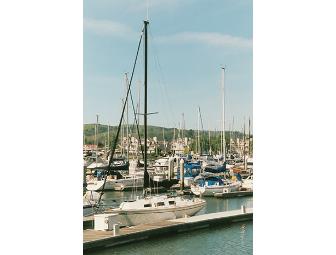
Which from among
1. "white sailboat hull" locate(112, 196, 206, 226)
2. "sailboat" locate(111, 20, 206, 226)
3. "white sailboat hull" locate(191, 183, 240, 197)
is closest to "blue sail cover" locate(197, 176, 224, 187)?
"white sailboat hull" locate(191, 183, 240, 197)

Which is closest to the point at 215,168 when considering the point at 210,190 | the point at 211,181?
the point at 211,181

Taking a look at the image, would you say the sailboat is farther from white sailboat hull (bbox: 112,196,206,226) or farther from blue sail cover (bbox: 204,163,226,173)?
blue sail cover (bbox: 204,163,226,173)

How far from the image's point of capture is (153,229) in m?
5.29

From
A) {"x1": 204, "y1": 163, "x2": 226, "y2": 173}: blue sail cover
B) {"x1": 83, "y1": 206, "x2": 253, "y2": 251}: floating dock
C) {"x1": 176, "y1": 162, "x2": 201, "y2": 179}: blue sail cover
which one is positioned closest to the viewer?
{"x1": 83, "y1": 206, "x2": 253, "y2": 251}: floating dock

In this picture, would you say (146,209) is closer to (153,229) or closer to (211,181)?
(153,229)

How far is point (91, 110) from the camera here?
3.99m

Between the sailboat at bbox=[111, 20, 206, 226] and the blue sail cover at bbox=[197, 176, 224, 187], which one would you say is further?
the blue sail cover at bbox=[197, 176, 224, 187]

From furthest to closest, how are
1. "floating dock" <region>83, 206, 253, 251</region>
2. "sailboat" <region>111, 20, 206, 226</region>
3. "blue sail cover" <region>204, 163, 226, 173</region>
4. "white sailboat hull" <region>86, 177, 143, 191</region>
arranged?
"blue sail cover" <region>204, 163, 226, 173</region>, "white sailboat hull" <region>86, 177, 143, 191</region>, "sailboat" <region>111, 20, 206, 226</region>, "floating dock" <region>83, 206, 253, 251</region>

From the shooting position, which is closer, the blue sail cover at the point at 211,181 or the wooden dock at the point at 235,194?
the wooden dock at the point at 235,194

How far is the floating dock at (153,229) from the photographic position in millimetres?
4676

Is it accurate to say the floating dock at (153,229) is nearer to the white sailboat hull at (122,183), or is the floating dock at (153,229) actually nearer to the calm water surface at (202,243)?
the calm water surface at (202,243)

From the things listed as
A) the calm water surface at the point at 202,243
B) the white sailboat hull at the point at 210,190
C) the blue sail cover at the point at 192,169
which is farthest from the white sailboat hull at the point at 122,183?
the blue sail cover at the point at 192,169

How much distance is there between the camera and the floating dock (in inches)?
184
